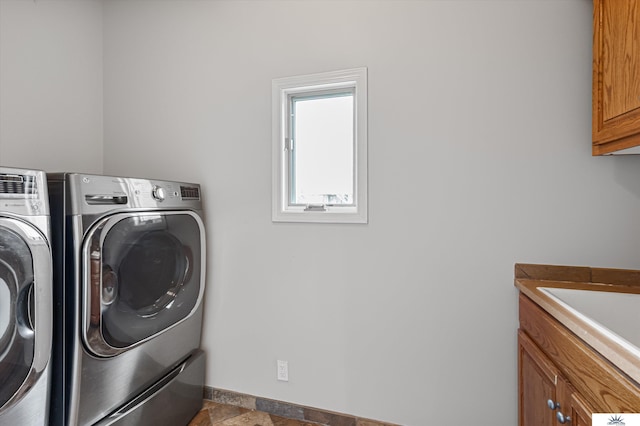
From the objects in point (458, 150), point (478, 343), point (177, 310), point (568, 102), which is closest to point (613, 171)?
point (568, 102)

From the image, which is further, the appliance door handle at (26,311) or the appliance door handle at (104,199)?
the appliance door handle at (104,199)

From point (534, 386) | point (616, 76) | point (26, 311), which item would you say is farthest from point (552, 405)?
point (26, 311)

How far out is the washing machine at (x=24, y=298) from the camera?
0.99m

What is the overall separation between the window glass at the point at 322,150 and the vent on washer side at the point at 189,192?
0.57m

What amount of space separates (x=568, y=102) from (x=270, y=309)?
73.2 inches

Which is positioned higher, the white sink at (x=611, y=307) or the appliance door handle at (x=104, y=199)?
the appliance door handle at (x=104, y=199)

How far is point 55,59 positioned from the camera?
1948 millimetres

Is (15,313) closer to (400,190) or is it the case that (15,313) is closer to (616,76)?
(400,190)

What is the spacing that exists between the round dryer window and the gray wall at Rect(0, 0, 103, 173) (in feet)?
3.53

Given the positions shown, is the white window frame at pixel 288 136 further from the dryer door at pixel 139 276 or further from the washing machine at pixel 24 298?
the washing machine at pixel 24 298

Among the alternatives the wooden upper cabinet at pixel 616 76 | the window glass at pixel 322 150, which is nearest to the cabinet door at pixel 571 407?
the wooden upper cabinet at pixel 616 76

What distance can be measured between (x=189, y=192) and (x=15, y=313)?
941 mm

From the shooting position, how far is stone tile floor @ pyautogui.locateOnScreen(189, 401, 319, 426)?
5.82ft

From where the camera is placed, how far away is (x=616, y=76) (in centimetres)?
121
